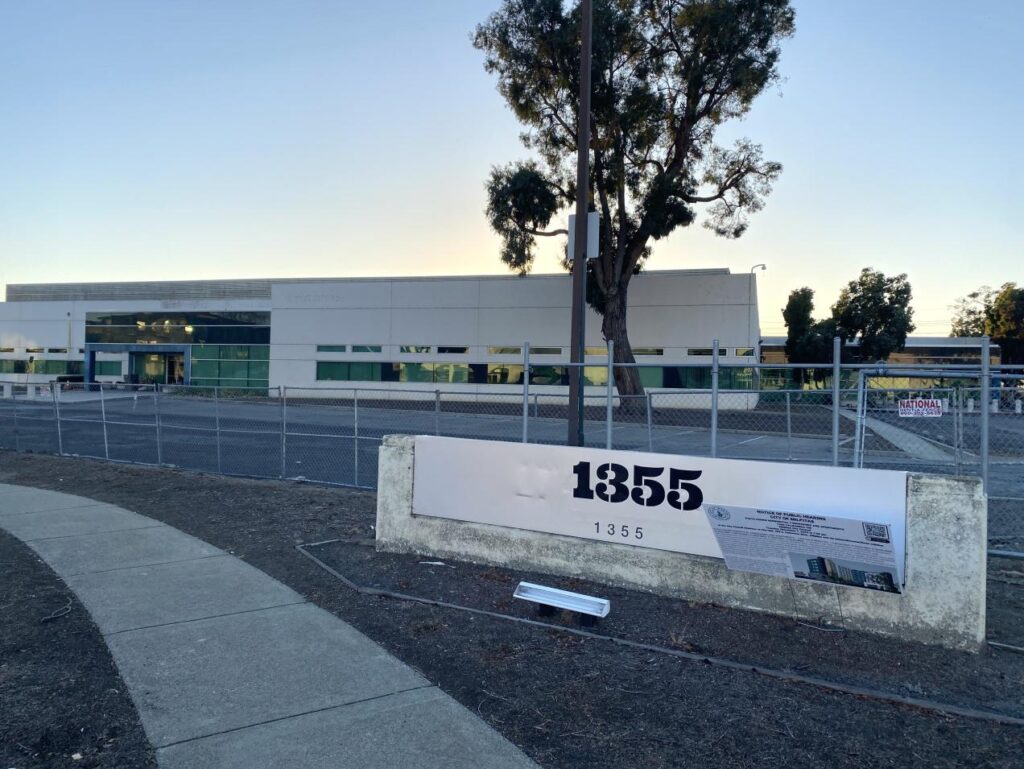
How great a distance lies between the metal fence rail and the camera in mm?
10570

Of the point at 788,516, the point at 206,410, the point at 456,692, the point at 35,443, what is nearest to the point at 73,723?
the point at 456,692

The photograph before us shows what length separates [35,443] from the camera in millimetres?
19531

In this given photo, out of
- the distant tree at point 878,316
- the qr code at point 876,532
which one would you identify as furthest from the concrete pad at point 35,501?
the distant tree at point 878,316

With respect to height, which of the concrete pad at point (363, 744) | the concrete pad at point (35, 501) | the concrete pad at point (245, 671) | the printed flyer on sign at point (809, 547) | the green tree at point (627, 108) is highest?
the green tree at point (627, 108)

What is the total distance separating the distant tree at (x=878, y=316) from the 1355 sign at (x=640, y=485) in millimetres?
49531

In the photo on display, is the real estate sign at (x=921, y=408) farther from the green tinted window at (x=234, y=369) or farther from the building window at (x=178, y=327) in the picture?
the green tinted window at (x=234, y=369)

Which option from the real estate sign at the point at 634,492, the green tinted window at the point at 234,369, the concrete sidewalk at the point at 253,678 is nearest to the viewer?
the concrete sidewalk at the point at 253,678

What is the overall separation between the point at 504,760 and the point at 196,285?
50.6 meters

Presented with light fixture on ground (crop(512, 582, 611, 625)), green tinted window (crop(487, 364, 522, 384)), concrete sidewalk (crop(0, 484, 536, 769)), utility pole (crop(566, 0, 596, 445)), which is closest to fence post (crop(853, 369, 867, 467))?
utility pole (crop(566, 0, 596, 445))

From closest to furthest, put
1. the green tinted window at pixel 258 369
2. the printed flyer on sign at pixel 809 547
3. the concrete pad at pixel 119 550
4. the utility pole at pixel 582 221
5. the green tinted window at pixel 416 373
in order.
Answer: the printed flyer on sign at pixel 809 547, the concrete pad at pixel 119 550, the utility pole at pixel 582 221, the green tinted window at pixel 416 373, the green tinted window at pixel 258 369

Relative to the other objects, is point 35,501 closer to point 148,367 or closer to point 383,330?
point 383,330

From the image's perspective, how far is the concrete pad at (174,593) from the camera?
6.00 metres

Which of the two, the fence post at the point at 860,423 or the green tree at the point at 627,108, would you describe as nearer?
the fence post at the point at 860,423

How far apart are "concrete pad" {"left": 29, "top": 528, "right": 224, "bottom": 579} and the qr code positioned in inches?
245
